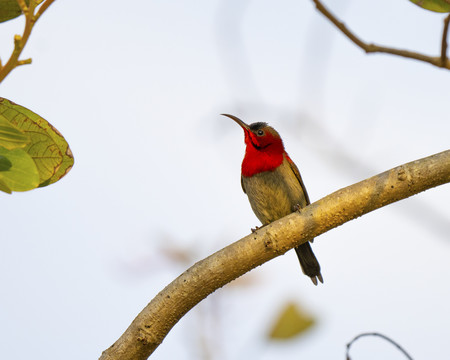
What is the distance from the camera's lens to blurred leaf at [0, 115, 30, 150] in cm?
201

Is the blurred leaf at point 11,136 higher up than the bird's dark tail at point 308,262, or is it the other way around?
the bird's dark tail at point 308,262

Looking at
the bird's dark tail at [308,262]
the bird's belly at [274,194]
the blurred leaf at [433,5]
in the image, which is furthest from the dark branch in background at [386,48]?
the bird's dark tail at [308,262]

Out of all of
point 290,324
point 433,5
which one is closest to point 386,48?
point 433,5

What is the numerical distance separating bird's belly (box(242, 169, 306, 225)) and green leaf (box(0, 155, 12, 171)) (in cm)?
425

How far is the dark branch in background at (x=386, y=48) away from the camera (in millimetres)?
2010

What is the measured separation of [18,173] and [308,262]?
4.89 metres

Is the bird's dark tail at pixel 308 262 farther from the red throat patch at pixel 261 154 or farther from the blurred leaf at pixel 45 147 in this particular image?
the blurred leaf at pixel 45 147

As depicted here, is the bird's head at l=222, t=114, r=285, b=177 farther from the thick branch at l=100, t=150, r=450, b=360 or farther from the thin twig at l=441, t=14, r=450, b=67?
the thin twig at l=441, t=14, r=450, b=67

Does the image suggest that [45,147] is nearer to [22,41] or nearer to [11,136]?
[11,136]

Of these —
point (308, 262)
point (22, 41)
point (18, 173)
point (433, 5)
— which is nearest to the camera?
point (22, 41)

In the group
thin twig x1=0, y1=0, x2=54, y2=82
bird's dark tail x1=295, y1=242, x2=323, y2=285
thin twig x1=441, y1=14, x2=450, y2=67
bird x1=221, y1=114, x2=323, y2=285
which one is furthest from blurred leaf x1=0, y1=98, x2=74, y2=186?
bird's dark tail x1=295, y1=242, x2=323, y2=285

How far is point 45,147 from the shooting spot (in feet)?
7.57

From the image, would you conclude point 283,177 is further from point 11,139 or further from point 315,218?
point 11,139

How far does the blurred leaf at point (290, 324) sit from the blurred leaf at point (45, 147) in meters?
1.07
